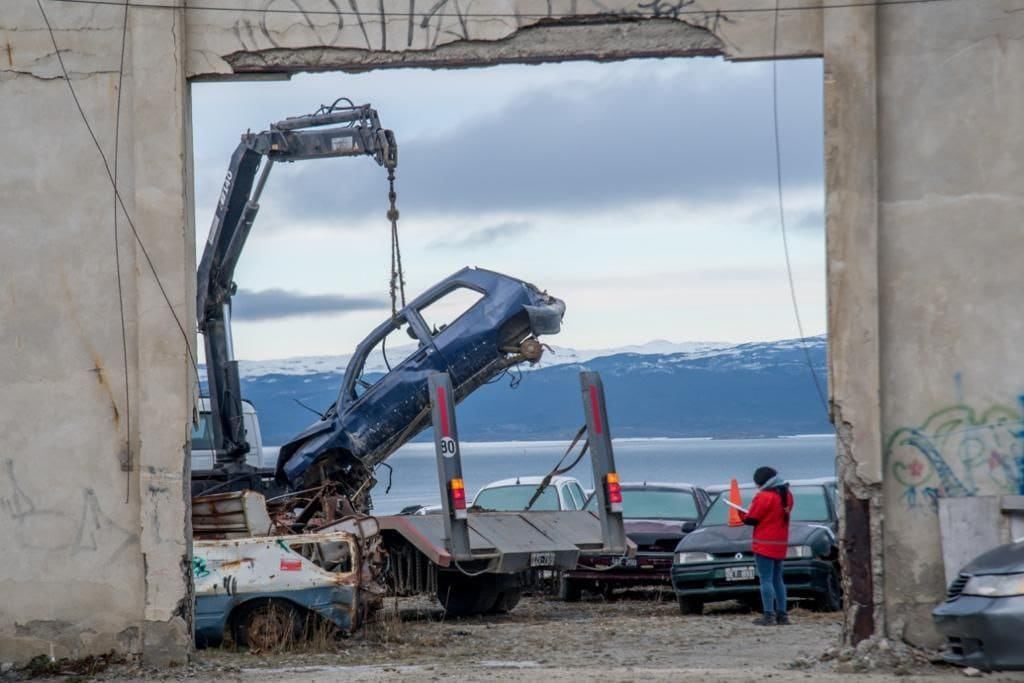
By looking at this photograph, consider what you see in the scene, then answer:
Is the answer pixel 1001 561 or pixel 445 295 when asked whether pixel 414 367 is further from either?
pixel 1001 561

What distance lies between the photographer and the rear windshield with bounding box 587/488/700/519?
21.2 metres

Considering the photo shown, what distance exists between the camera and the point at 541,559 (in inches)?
674

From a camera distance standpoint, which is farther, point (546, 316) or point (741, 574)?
point (546, 316)

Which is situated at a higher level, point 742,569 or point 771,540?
point 771,540

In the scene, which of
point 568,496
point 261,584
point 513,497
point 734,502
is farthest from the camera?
point 568,496

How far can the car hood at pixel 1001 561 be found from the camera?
33.4ft

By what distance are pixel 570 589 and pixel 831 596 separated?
3.63 m

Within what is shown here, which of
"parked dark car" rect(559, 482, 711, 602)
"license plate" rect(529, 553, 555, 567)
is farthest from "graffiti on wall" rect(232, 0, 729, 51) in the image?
"parked dark car" rect(559, 482, 711, 602)

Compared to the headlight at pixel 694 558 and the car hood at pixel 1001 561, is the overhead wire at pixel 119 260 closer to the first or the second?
the car hood at pixel 1001 561

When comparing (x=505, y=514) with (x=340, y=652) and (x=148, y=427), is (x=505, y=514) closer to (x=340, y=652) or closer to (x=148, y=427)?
(x=340, y=652)

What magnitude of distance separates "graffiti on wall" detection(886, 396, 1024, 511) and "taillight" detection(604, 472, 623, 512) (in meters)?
5.32

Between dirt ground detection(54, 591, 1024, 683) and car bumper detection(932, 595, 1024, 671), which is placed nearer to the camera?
car bumper detection(932, 595, 1024, 671)

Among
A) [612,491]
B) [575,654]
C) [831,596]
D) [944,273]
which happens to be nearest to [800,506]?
[831,596]

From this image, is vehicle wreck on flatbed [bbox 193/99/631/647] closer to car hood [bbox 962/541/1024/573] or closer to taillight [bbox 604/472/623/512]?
taillight [bbox 604/472/623/512]
